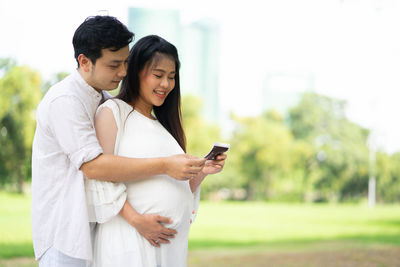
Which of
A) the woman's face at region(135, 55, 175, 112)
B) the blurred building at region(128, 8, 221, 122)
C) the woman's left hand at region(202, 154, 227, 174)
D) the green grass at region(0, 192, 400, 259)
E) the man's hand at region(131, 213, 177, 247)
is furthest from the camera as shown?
the blurred building at region(128, 8, 221, 122)

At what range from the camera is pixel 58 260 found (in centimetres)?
148

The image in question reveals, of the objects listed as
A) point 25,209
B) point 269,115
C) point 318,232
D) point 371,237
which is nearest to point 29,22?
point 25,209

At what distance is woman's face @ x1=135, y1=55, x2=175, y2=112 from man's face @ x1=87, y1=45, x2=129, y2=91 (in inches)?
4.2

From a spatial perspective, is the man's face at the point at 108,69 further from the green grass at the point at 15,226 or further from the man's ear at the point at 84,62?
the green grass at the point at 15,226

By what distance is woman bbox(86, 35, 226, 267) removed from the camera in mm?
1509

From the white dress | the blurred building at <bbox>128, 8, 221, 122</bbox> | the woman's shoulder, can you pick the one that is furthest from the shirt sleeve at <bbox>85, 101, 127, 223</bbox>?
the blurred building at <bbox>128, 8, 221, 122</bbox>

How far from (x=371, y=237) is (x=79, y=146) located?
12.4m

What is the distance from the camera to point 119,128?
1.52m

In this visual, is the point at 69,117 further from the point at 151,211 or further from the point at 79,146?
the point at 151,211

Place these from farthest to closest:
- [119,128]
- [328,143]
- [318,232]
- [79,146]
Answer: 1. [328,143]
2. [318,232]
3. [119,128]
4. [79,146]

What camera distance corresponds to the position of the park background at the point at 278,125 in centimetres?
1171

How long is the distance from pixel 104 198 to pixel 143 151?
0.64 ft

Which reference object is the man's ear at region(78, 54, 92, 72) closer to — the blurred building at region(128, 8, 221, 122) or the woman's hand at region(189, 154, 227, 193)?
the woman's hand at region(189, 154, 227, 193)

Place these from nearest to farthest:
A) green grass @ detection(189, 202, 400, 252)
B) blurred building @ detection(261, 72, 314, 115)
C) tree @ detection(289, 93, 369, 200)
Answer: green grass @ detection(189, 202, 400, 252)
tree @ detection(289, 93, 369, 200)
blurred building @ detection(261, 72, 314, 115)
